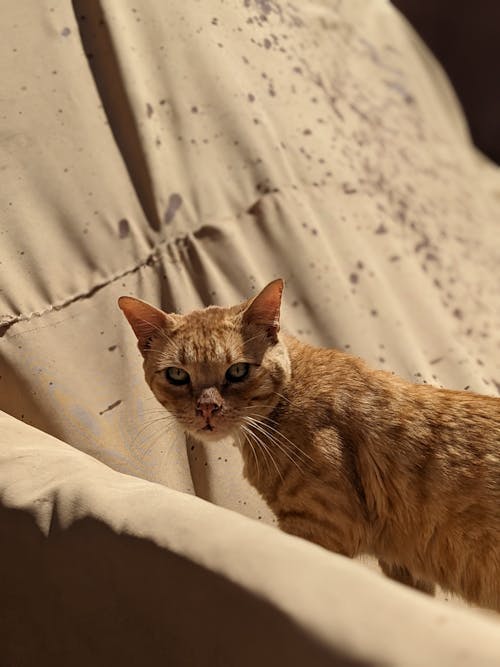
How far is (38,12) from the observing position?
2.20 m

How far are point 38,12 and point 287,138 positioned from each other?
890mm

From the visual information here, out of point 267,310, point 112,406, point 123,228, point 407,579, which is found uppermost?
point 123,228

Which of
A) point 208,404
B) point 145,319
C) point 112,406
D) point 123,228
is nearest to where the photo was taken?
point 208,404

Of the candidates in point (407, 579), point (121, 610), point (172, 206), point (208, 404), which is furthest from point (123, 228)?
point (121, 610)

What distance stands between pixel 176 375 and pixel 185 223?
0.73m

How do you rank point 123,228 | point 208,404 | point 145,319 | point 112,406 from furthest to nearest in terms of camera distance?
point 123,228 < point 112,406 < point 145,319 < point 208,404

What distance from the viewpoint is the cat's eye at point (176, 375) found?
1.68 meters

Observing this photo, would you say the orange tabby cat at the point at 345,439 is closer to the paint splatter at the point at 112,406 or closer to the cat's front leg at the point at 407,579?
the cat's front leg at the point at 407,579

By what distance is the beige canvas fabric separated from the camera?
1973mm

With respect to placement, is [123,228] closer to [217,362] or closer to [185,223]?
[185,223]

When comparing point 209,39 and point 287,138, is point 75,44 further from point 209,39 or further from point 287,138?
point 287,138

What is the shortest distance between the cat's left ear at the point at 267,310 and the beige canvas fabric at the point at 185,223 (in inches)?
17.4

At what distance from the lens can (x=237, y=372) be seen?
1659 mm

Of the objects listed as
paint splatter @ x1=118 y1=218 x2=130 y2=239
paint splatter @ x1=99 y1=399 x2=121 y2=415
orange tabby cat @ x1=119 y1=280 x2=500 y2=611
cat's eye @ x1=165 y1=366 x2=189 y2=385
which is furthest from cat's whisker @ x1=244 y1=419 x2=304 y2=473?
paint splatter @ x1=118 y1=218 x2=130 y2=239
